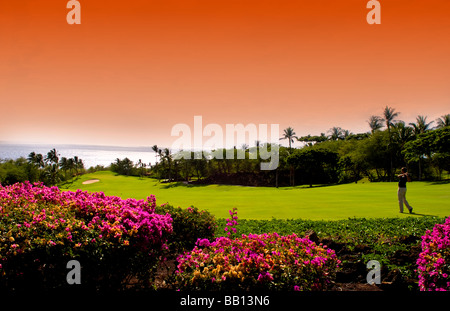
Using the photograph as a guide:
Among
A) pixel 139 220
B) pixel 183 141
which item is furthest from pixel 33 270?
pixel 183 141

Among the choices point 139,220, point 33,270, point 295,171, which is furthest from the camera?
point 295,171

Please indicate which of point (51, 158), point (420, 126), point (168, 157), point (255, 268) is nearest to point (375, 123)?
point (420, 126)

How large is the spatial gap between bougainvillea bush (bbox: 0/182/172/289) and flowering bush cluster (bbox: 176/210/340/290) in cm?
138

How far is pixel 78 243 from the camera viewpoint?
18.5 feet

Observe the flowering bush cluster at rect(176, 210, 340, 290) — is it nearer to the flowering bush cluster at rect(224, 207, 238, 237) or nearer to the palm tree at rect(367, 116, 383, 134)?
the flowering bush cluster at rect(224, 207, 238, 237)

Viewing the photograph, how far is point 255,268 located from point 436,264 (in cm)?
340

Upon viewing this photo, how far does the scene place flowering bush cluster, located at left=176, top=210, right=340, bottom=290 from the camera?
5094 millimetres

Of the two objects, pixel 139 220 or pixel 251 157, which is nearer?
pixel 139 220

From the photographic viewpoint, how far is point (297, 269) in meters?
5.53

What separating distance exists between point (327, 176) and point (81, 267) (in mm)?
74981

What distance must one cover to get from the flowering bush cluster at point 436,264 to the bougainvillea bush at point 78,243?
5.39 metres

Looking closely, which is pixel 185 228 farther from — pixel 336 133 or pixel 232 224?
pixel 336 133
